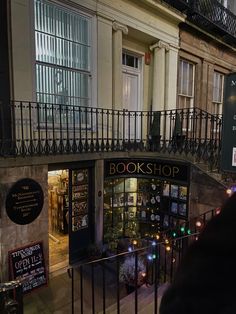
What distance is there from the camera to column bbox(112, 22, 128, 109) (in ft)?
23.0

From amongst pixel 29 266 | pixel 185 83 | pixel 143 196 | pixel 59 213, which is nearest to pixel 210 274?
pixel 29 266

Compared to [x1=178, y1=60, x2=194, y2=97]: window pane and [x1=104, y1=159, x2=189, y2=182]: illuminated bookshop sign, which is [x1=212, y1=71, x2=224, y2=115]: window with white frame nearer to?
[x1=178, y1=60, x2=194, y2=97]: window pane

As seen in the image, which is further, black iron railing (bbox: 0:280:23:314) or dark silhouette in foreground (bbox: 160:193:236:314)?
black iron railing (bbox: 0:280:23:314)

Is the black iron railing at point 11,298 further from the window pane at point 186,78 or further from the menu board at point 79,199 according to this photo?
the window pane at point 186,78

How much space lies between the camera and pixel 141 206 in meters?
7.50

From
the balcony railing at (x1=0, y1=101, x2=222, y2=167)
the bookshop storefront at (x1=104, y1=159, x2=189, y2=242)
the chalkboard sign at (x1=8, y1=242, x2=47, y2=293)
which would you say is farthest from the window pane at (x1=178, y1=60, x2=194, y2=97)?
the chalkboard sign at (x1=8, y1=242, x2=47, y2=293)

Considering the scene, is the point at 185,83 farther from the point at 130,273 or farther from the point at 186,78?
the point at 130,273

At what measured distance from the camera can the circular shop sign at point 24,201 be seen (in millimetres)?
4898

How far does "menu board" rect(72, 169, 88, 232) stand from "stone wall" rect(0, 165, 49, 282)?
888 mm

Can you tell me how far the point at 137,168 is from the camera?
7090 mm

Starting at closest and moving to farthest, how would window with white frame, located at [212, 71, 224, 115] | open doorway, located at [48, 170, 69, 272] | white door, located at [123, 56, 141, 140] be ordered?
open doorway, located at [48, 170, 69, 272]
white door, located at [123, 56, 141, 140]
window with white frame, located at [212, 71, 224, 115]

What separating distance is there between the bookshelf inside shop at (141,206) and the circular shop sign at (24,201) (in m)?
2.06

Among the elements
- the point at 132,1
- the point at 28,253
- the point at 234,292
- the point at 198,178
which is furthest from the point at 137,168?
the point at 234,292

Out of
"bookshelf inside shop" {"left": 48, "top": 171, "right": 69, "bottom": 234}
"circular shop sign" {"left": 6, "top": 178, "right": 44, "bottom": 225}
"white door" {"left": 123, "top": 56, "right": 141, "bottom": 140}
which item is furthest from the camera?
"white door" {"left": 123, "top": 56, "right": 141, "bottom": 140}
